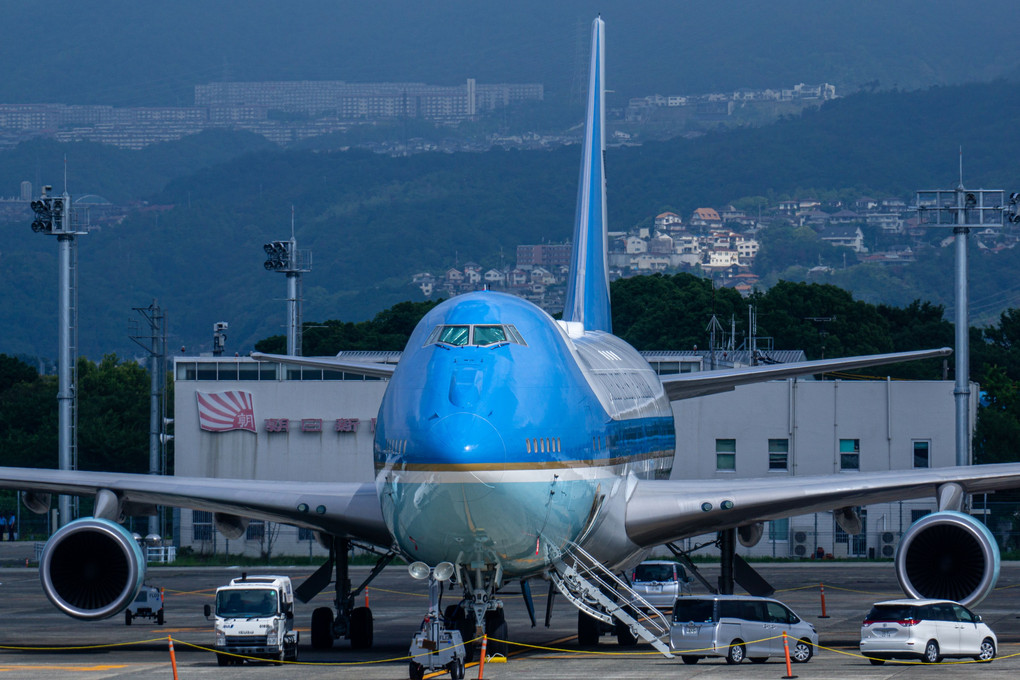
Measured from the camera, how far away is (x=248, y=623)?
2998cm

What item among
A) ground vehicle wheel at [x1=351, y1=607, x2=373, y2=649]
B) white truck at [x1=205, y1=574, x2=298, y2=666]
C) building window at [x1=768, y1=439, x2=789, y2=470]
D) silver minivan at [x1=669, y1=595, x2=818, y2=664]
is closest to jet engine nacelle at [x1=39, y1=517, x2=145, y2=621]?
white truck at [x1=205, y1=574, x2=298, y2=666]

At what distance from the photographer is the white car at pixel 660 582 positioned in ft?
134

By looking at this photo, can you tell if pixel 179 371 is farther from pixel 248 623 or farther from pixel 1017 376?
pixel 1017 376

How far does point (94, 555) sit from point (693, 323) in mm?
150483

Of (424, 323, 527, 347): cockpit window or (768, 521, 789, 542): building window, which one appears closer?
(424, 323, 527, 347): cockpit window

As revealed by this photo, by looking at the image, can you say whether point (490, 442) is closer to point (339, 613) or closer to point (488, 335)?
point (488, 335)

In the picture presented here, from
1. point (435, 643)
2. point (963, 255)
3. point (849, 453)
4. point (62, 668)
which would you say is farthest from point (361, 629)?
point (849, 453)

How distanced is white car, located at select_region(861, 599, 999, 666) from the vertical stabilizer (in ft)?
42.5

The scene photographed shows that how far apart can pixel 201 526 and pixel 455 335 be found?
5119 centimetres

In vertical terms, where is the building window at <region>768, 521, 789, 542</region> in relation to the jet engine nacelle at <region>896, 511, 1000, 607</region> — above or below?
below

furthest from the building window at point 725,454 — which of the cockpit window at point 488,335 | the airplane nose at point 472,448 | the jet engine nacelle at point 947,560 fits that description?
the airplane nose at point 472,448

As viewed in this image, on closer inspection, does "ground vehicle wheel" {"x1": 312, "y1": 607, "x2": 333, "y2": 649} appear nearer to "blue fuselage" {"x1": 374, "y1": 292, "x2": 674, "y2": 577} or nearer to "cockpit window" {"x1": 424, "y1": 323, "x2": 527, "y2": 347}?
"blue fuselage" {"x1": 374, "y1": 292, "x2": 674, "y2": 577}

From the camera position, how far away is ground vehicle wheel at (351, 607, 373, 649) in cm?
3161

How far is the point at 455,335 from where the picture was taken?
24234mm
